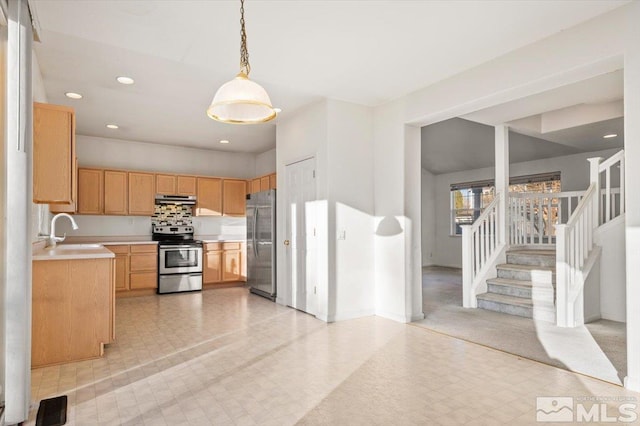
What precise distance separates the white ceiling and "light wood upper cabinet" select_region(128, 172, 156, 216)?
2027 millimetres

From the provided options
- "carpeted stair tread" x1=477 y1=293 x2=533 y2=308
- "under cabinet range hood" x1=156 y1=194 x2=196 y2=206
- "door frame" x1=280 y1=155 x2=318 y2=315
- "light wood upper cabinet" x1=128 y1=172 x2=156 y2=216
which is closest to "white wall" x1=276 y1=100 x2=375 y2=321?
"door frame" x1=280 y1=155 x2=318 y2=315

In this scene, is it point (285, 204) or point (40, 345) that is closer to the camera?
point (40, 345)

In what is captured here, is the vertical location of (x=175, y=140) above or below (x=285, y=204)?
above

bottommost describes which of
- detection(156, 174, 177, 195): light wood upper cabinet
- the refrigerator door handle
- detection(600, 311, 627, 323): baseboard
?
detection(600, 311, 627, 323): baseboard

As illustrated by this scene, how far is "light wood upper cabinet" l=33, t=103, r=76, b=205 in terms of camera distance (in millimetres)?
3162

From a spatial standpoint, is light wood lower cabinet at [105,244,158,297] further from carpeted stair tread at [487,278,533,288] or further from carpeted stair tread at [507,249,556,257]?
carpeted stair tread at [507,249,556,257]

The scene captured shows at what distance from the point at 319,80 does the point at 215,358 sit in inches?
116

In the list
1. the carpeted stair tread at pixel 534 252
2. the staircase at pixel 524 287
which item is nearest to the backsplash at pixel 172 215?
the staircase at pixel 524 287

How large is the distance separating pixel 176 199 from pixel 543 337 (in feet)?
19.8

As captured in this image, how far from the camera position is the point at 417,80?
422 centimetres

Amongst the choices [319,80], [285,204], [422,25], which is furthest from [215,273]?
[422,25]

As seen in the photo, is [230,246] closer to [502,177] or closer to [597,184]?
[502,177]

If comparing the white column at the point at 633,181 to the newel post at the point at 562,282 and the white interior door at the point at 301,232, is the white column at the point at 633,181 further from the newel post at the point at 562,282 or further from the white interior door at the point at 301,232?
the white interior door at the point at 301,232

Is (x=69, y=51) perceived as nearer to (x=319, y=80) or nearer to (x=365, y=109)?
(x=319, y=80)
